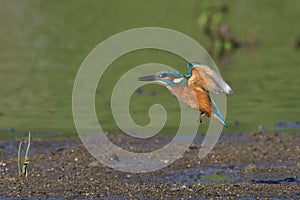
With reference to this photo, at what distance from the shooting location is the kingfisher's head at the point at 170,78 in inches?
328

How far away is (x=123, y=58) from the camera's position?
63.5 feet

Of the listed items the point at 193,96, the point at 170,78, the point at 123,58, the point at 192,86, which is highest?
the point at 170,78

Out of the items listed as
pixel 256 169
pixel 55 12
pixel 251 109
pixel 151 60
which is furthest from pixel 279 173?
pixel 55 12

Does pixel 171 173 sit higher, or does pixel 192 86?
pixel 192 86

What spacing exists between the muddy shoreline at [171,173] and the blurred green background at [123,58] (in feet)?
3.12

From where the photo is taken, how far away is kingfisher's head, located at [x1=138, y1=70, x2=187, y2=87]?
8328 mm

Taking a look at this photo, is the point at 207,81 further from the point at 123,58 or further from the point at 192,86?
the point at 123,58

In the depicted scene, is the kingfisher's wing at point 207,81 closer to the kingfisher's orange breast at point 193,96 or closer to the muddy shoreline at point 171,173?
the kingfisher's orange breast at point 193,96

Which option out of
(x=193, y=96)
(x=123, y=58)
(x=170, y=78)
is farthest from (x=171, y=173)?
(x=123, y=58)

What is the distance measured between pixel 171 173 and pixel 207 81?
5.91ft

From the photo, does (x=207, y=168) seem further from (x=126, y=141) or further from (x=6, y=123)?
(x=6, y=123)

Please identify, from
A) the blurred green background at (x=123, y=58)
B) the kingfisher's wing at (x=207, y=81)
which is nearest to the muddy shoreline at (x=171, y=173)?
the blurred green background at (x=123, y=58)

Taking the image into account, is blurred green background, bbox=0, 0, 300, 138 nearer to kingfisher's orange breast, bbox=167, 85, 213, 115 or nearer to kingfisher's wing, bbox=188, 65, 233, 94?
kingfisher's orange breast, bbox=167, 85, 213, 115

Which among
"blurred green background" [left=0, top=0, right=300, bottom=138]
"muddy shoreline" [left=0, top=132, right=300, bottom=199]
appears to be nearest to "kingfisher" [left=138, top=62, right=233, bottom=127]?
"muddy shoreline" [left=0, top=132, right=300, bottom=199]
